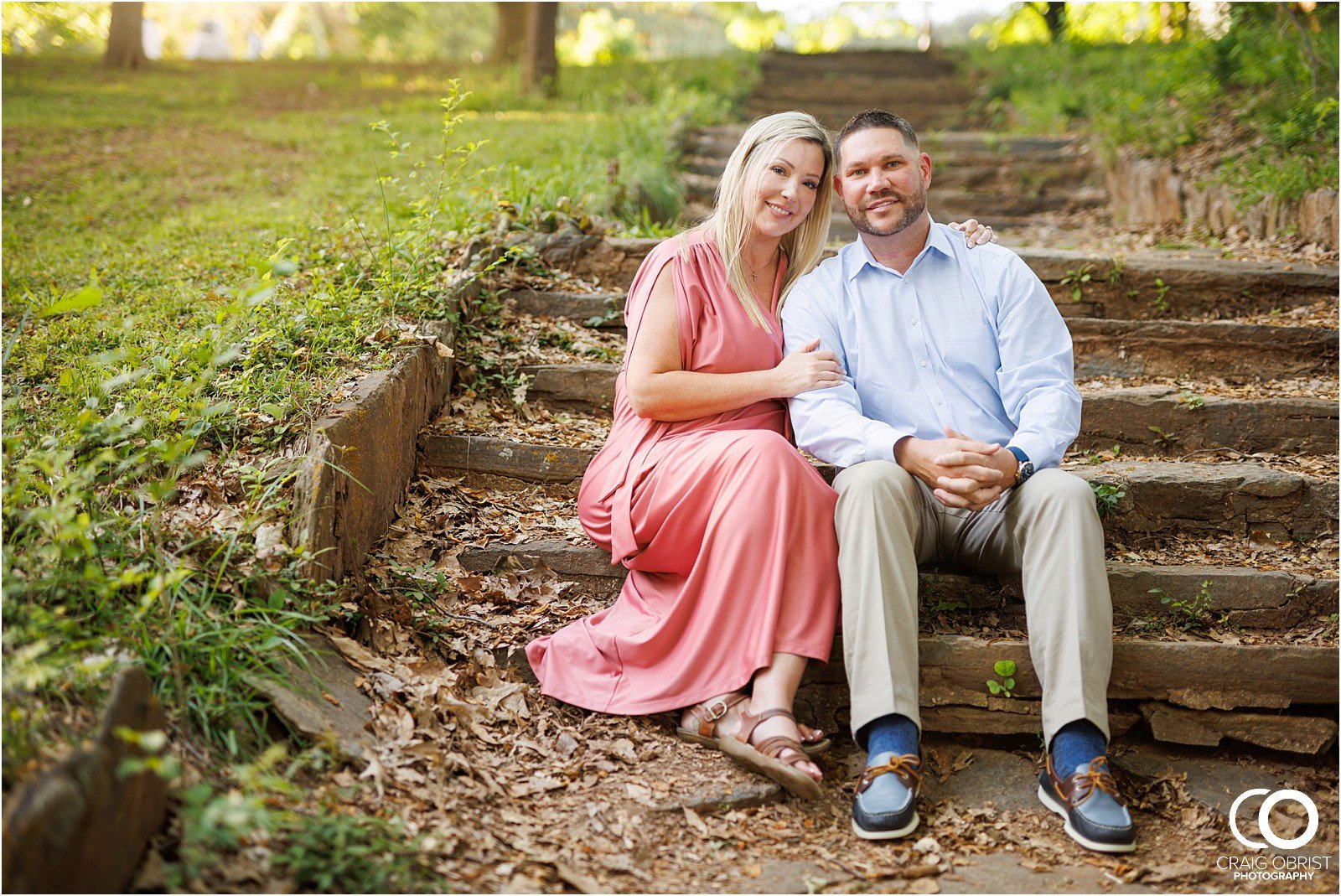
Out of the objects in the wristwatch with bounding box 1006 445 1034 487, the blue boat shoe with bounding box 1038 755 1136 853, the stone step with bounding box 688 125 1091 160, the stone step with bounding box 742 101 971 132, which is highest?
the stone step with bounding box 742 101 971 132

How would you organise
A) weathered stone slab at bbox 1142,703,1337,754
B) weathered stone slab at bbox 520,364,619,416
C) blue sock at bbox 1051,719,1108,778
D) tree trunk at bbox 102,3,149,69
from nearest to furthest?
blue sock at bbox 1051,719,1108,778 → weathered stone slab at bbox 1142,703,1337,754 → weathered stone slab at bbox 520,364,619,416 → tree trunk at bbox 102,3,149,69

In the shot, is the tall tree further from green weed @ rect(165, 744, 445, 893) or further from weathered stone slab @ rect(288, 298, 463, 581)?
green weed @ rect(165, 744, 445, 893)

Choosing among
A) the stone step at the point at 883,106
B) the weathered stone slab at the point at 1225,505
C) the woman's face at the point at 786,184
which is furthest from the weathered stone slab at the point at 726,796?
the stone step at the point at 883,106

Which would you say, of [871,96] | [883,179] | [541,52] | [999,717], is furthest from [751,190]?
[541,52]

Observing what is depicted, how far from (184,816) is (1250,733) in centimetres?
270

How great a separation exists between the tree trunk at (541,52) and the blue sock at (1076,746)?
357 inches

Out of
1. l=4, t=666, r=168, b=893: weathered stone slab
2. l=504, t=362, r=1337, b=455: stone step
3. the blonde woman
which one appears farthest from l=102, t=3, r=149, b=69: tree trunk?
l=4, t=666, r=168, b=893: weathered stone slab

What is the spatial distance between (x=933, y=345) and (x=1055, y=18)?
425 inches

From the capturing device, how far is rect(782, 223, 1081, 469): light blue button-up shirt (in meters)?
2.91

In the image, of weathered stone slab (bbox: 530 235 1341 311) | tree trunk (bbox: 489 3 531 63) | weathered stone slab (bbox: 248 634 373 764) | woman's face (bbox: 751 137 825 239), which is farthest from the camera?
tree trunk (bbox: 489 3 531 63)

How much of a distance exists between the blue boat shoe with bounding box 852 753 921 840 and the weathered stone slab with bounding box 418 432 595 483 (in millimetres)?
1608

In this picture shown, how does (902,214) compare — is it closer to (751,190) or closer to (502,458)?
(751,190)

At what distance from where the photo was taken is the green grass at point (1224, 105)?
5273 mm

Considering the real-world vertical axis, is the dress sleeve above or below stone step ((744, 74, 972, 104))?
below
